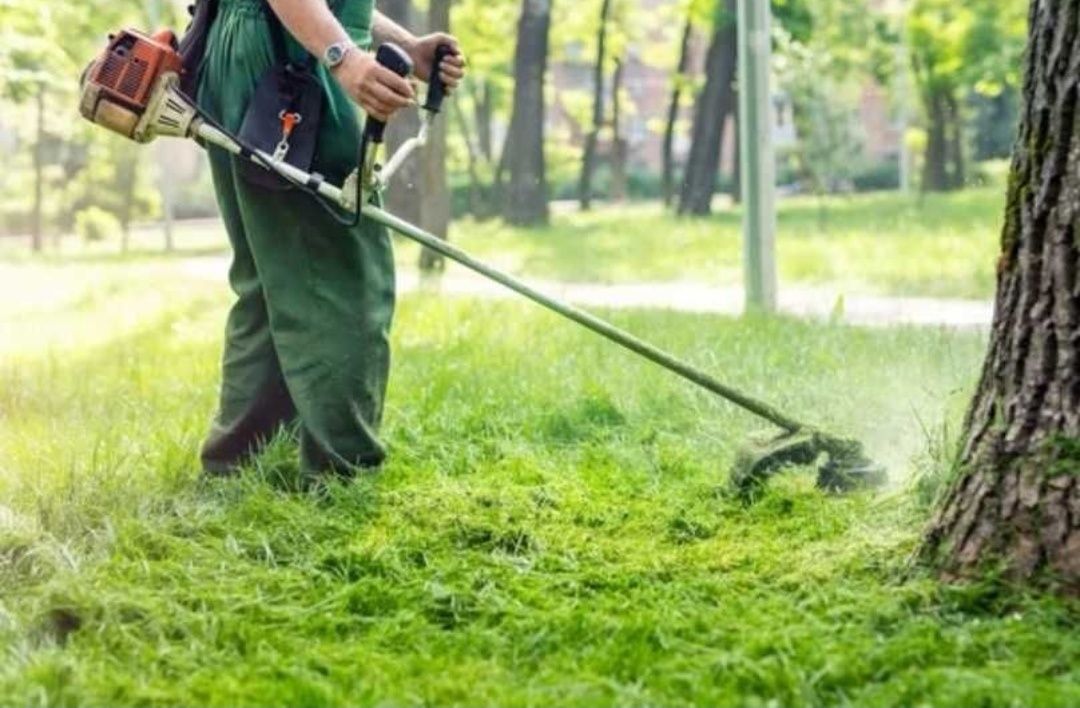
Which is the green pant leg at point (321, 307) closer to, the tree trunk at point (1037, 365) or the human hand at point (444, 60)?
the human hand at point (444, 60)

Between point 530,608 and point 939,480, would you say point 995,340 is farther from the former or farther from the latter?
point 530,608

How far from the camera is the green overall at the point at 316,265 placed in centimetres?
433

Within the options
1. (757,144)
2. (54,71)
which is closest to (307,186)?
(757,144)

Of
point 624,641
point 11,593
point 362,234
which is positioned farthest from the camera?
point 362,234

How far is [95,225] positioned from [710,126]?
39.8 feet

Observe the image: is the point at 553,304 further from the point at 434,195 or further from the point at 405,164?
the point at 434,195

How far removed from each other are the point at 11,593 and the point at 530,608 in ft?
3.63

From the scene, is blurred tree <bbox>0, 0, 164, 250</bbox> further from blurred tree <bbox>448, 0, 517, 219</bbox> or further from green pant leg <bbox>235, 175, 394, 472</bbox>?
green pant leg <bbox>235, 175, 394, 472</bbox>

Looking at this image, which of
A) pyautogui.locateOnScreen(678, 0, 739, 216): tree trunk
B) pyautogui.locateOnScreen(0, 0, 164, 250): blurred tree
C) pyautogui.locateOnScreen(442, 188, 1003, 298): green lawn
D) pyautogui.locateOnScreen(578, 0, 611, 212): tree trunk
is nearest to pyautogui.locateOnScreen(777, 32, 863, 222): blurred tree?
pyautogui.locateOnScreen(578, 0, 611, 212): tree trunk

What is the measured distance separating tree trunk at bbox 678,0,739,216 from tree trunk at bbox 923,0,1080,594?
15.3 m

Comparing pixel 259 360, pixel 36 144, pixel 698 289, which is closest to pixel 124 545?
pixel 259 360

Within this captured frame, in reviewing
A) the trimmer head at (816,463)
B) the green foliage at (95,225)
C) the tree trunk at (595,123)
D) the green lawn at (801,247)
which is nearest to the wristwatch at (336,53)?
the trimmer head at (816,463)

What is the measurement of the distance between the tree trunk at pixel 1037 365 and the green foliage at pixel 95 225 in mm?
25173

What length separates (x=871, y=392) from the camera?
5.75 m
